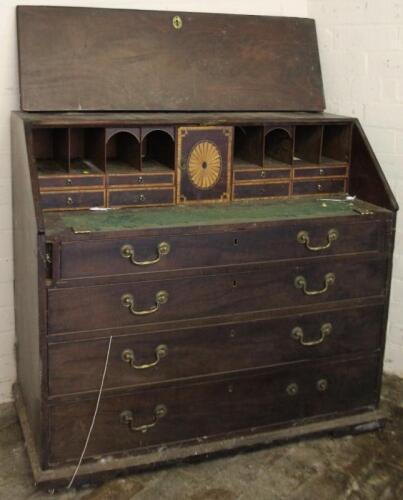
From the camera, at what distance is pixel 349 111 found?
3283 millimetres

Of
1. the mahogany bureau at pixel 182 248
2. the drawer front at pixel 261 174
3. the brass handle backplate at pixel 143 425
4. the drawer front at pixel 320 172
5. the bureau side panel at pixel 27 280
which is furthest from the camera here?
the drawer front at pixel 320 172

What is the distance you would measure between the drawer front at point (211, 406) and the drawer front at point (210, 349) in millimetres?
52

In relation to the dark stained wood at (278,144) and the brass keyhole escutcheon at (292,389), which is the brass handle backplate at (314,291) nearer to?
the brass keyhole escutcheon at (292,389)

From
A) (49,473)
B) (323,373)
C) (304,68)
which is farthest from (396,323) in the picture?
(49,473)

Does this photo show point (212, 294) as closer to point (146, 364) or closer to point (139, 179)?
point (146, 364)

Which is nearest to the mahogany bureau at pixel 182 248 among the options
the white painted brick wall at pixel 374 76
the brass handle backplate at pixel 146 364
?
the brass handle backplate at pixel 146 364

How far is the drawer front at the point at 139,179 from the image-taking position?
8.66 ft

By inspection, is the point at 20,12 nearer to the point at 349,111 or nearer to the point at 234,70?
the point at 234,70

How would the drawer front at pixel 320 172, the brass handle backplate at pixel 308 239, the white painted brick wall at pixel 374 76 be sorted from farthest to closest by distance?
1. the white painted brick wall at pixel 374 76
2. the drawer front at pixel 320 172
3. the brass handle backplate at pixel 308 239

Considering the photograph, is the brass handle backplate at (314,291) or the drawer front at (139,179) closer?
the drawer front at (139,179)

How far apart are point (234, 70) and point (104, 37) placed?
55cm

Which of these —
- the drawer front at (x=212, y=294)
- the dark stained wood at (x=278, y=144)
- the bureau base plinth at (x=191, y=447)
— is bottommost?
the bureau base plinth at (x=191, y=447)

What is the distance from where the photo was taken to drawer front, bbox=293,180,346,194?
2980 mm

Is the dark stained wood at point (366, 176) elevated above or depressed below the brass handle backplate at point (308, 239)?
above
